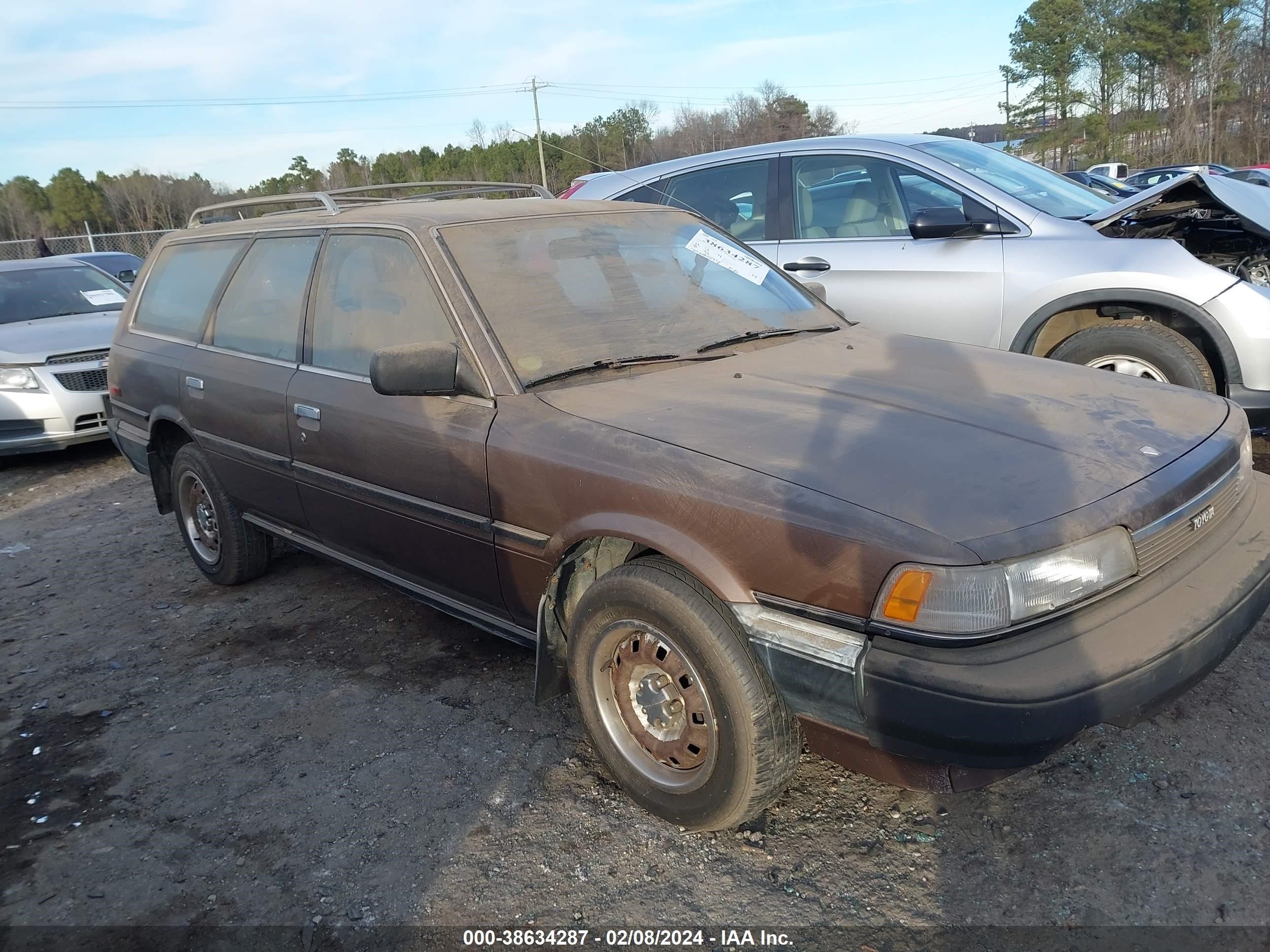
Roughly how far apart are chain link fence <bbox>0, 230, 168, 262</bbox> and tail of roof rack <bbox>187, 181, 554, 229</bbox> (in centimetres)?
2124

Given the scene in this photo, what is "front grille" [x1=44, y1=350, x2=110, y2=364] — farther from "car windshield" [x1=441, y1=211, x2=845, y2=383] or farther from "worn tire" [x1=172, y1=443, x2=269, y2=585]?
"car windshield" [x1=441, y1=211, x2=845, y2=383]

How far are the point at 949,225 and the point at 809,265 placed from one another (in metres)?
0.75

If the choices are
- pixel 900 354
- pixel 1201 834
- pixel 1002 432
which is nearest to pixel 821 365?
pixel 900 354

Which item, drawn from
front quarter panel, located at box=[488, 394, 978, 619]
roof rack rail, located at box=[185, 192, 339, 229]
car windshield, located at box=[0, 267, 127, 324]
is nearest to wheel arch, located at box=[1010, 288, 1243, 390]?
front quarter panel, located at box=[488, 394, 978, 619]

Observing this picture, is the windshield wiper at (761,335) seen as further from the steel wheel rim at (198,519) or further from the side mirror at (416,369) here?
the steel wheel rim at (198,519)

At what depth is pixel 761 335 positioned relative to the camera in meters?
3.39

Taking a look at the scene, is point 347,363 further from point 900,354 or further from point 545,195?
point 900,354

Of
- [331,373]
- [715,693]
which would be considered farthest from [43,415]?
[715,693]

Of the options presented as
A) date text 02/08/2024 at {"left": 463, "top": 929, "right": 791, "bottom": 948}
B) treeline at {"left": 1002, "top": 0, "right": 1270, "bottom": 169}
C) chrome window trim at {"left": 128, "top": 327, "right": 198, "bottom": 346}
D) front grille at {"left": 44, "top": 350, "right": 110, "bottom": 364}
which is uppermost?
treeline at {"left": 1002, "top": 0, "right": 1270, "bottom": 169}

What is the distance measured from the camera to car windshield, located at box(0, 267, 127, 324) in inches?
318

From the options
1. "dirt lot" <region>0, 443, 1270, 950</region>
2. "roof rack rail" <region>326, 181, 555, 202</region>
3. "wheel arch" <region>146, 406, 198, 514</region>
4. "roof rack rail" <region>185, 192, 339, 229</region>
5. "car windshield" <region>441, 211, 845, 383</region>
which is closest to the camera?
"dirt lot" <region>0, 443, 1270, 950</region>

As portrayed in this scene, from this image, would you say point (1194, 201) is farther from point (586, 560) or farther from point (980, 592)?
point (586, 560)

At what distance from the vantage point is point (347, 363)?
11.2 ft

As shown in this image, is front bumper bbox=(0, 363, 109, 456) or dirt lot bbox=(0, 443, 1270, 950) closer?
dirt lot bbox=(0, 443, 1270, 950)
